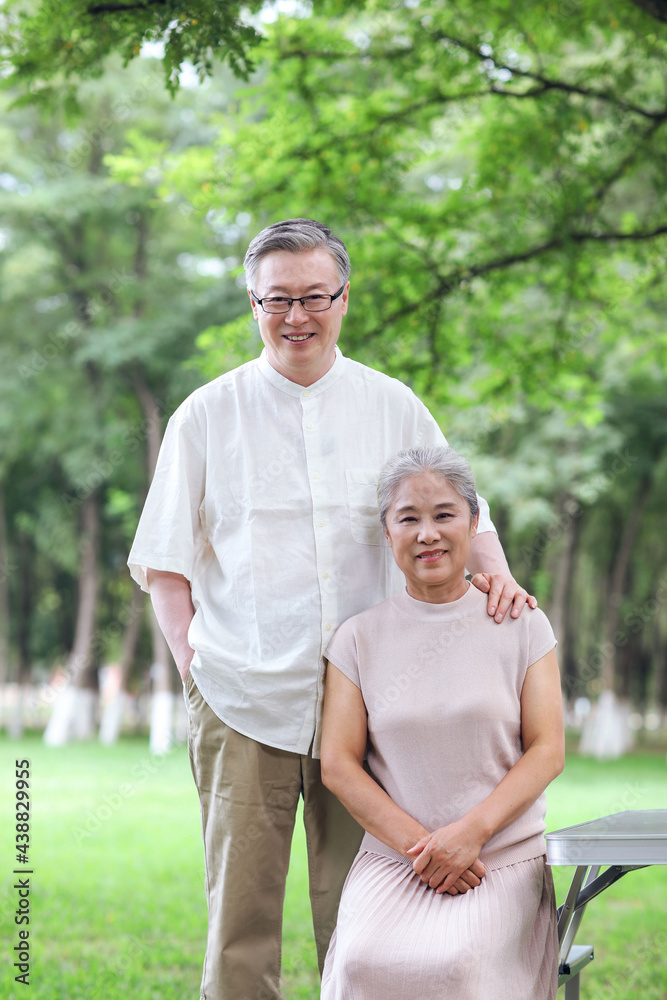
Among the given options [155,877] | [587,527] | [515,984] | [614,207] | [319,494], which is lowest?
[155,877]

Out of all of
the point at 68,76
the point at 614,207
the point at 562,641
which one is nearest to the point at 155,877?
the point at 68,76

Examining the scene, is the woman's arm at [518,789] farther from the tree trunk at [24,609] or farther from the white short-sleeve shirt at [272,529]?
the tree trunk at [24,609]

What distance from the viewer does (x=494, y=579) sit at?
2.68 meters

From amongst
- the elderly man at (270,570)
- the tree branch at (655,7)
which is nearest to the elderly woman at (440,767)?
the elderly man at (270,570)

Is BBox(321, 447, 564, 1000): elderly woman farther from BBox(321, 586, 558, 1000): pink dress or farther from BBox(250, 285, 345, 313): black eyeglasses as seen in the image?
BBox(250, 285, 345, 313): black eyeglasses

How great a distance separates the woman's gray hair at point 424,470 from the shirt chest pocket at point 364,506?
6 centimetres

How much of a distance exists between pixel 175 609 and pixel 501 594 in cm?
89

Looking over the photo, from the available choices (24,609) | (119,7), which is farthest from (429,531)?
(24,609)

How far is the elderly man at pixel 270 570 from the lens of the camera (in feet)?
8.41

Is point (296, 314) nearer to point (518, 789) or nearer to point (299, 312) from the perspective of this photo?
point (299, 312)

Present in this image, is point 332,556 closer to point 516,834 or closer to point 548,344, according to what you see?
point 516,834

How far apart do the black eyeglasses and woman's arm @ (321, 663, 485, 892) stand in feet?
3.08

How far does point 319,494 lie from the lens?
266 centimetres

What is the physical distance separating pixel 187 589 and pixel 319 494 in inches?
18.4
